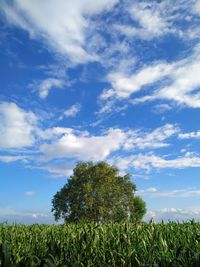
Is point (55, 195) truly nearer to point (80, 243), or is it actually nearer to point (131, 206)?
point (131, 206)

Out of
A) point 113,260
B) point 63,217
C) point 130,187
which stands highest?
point 130,187

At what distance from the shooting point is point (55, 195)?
65.9 metres

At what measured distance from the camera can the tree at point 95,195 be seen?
204ft

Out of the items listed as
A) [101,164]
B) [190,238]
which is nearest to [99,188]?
[101,164]

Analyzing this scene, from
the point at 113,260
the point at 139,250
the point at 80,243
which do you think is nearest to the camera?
the point at 113,260

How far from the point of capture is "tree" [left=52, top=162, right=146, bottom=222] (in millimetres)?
62250

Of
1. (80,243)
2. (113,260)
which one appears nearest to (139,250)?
(113,260)

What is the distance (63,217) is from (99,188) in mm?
6704

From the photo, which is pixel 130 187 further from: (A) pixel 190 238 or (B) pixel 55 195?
(A) pixel 190 238

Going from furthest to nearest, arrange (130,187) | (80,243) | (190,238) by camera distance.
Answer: (130,187) → (190,238) → (80,243)

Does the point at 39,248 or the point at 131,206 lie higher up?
the point at 131,206

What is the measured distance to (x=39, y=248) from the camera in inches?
304

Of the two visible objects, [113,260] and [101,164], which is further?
[101,164]

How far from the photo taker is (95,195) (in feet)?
207
